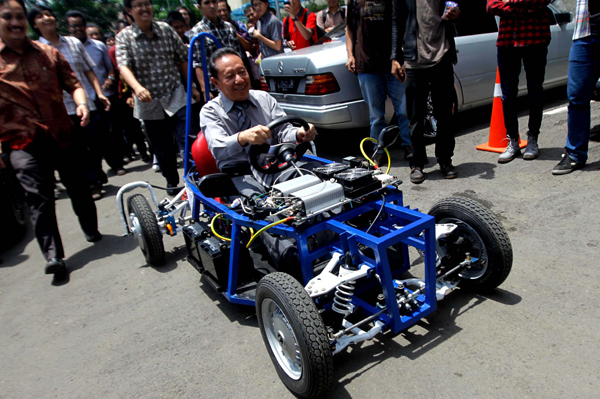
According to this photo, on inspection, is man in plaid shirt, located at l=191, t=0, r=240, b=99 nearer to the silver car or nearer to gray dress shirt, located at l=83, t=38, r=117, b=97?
the silver car

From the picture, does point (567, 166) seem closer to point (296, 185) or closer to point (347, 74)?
point (347, 74)

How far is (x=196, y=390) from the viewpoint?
94.8 inches

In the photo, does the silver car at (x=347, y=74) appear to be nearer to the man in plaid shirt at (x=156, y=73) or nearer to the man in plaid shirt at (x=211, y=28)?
the man in plaid shirt at (x=211, y=28)

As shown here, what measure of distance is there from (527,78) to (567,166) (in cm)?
108

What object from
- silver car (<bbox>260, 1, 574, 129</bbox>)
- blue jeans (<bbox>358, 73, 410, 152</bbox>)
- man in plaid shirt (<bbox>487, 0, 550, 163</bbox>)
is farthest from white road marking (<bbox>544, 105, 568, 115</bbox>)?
blue jeans (<bbox>358, 73, 410, 152</bbox>)

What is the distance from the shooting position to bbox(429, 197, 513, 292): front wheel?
97.7 inches

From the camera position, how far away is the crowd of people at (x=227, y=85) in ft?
11.4

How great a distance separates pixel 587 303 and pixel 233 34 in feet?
16.5

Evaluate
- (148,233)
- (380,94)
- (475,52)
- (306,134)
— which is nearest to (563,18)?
(475,52)

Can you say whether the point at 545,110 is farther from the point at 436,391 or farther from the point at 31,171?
the point at 31,171

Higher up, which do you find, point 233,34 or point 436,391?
→ point 233,34

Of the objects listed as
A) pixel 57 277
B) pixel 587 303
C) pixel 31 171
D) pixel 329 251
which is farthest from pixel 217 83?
pixel 587 303

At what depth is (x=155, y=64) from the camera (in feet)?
16.1

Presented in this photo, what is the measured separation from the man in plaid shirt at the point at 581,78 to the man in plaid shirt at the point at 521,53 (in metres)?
0.41
